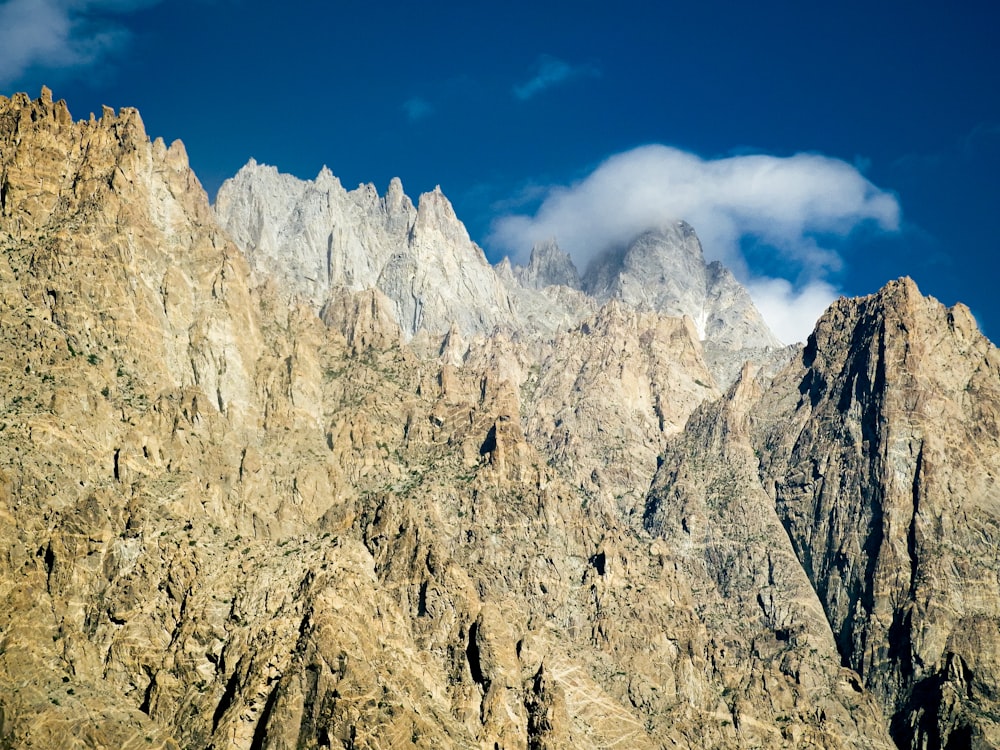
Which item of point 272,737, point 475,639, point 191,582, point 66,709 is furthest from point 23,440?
point 475,639

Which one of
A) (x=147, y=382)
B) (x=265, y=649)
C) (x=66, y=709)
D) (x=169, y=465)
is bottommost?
(x=66, y=709)

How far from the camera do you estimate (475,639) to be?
187 m

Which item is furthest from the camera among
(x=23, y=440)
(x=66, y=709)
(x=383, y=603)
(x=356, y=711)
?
(x=383, y=603)

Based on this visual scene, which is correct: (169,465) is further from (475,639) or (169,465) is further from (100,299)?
(475,639)

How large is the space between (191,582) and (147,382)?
38010mm

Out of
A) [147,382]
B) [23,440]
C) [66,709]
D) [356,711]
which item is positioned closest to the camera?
[66,709]

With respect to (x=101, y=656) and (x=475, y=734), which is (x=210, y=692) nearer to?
(x=101, y=656)

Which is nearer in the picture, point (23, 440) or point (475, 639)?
point (23, 440)

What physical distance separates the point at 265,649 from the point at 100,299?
62992 mm

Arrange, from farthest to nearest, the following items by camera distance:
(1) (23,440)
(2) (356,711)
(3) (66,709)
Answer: (1) (23,440)
(2) (356,711)
(3) (66,709)

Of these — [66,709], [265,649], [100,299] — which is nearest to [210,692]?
[265,649]

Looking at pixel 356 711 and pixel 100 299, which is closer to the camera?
pixel 356 711

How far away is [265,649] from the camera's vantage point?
167m

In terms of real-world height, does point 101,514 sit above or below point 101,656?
above
